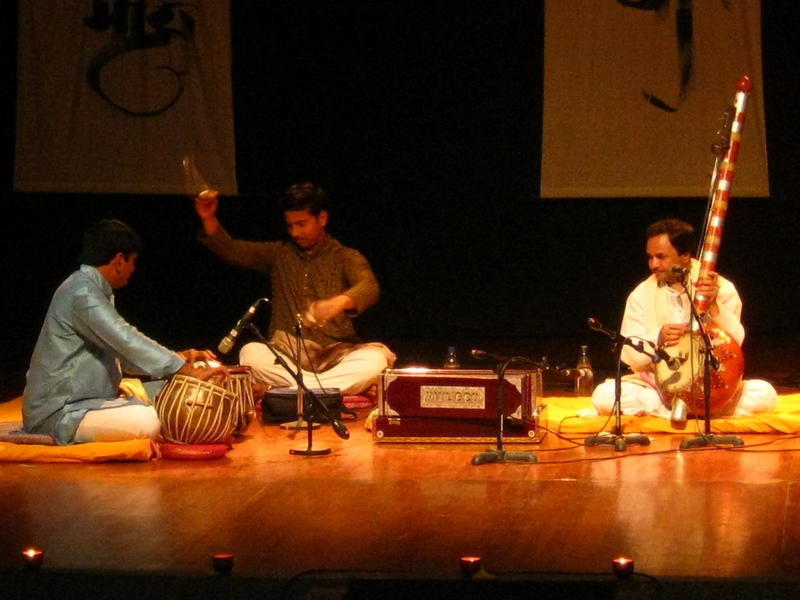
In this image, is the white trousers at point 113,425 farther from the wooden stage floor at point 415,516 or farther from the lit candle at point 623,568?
the lit candle at point 623,568

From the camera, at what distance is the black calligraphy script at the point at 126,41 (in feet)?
29.6

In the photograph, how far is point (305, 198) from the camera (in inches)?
299

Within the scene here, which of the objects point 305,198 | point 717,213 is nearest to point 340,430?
point 305,198

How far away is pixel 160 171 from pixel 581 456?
3918 millimetres

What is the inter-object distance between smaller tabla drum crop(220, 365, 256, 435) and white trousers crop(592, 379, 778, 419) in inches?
66.1

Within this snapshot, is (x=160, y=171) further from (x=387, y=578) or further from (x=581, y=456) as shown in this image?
(x=387, y=578)

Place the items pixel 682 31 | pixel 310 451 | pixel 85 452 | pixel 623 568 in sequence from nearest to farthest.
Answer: pixel 623 568, pixel 85 452, pixel 310 451, pixel 682 31

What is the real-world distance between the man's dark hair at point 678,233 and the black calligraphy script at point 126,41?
3.52 metres

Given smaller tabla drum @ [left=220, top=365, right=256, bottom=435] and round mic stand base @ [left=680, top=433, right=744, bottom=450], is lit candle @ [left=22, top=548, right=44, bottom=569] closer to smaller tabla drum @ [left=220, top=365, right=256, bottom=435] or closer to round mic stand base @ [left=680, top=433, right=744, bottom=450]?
smaller tabla drum @ [left=220, top=365, right=256, bottom=435]

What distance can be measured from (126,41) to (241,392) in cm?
324

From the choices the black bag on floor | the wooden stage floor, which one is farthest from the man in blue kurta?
the black bag on floor

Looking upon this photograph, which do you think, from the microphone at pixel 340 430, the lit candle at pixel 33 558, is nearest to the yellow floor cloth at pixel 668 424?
the microphone at pixel 340 430

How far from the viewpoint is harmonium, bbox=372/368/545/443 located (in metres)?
6.46

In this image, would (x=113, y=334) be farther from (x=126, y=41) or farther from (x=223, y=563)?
(x=126, y=41)
